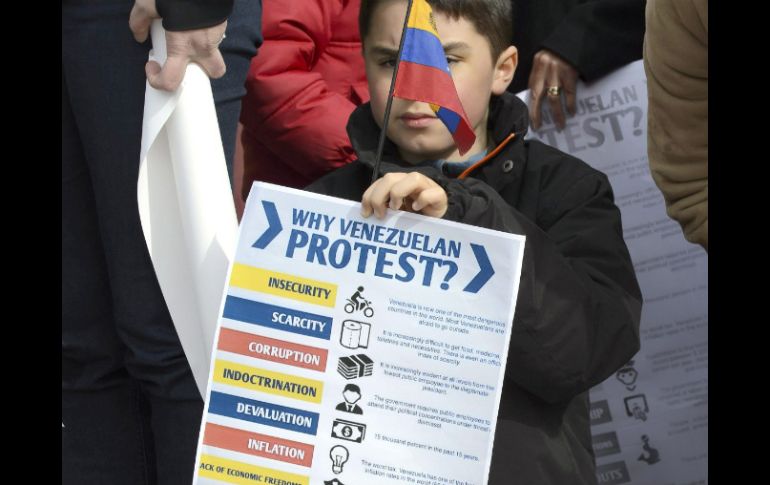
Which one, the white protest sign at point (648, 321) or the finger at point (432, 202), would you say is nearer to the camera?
the finger at point (432, 202)

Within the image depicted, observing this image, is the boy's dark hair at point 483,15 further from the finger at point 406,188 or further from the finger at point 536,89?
the finger at point 406,188

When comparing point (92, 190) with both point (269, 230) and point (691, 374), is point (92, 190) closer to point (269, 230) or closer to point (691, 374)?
point (269, 230)

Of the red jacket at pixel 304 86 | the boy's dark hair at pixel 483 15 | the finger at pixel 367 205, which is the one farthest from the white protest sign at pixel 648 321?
the finger at pixel 367 205

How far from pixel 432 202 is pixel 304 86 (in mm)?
1037

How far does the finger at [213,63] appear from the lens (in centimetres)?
218

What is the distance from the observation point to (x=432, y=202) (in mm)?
1776

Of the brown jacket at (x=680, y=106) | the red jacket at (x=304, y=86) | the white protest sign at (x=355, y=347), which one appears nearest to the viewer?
the white protest sign at (x=355, y=347)

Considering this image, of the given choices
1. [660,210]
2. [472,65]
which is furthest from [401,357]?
[660,210]

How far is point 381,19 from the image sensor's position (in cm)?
232

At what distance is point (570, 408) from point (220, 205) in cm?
68

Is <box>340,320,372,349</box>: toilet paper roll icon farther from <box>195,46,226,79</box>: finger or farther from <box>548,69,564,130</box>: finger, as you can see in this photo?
<box>548,69,564,130</box>: finger

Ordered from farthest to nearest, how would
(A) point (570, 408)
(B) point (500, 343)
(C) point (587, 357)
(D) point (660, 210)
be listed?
1. (D) point (660, 210)
2. (A) point (570, 408)
3. (C) point (587, 357)
4. (B) point (500, 343)

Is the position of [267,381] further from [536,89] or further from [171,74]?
[536,89]

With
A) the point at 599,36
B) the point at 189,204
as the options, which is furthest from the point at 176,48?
the point at 599,36
